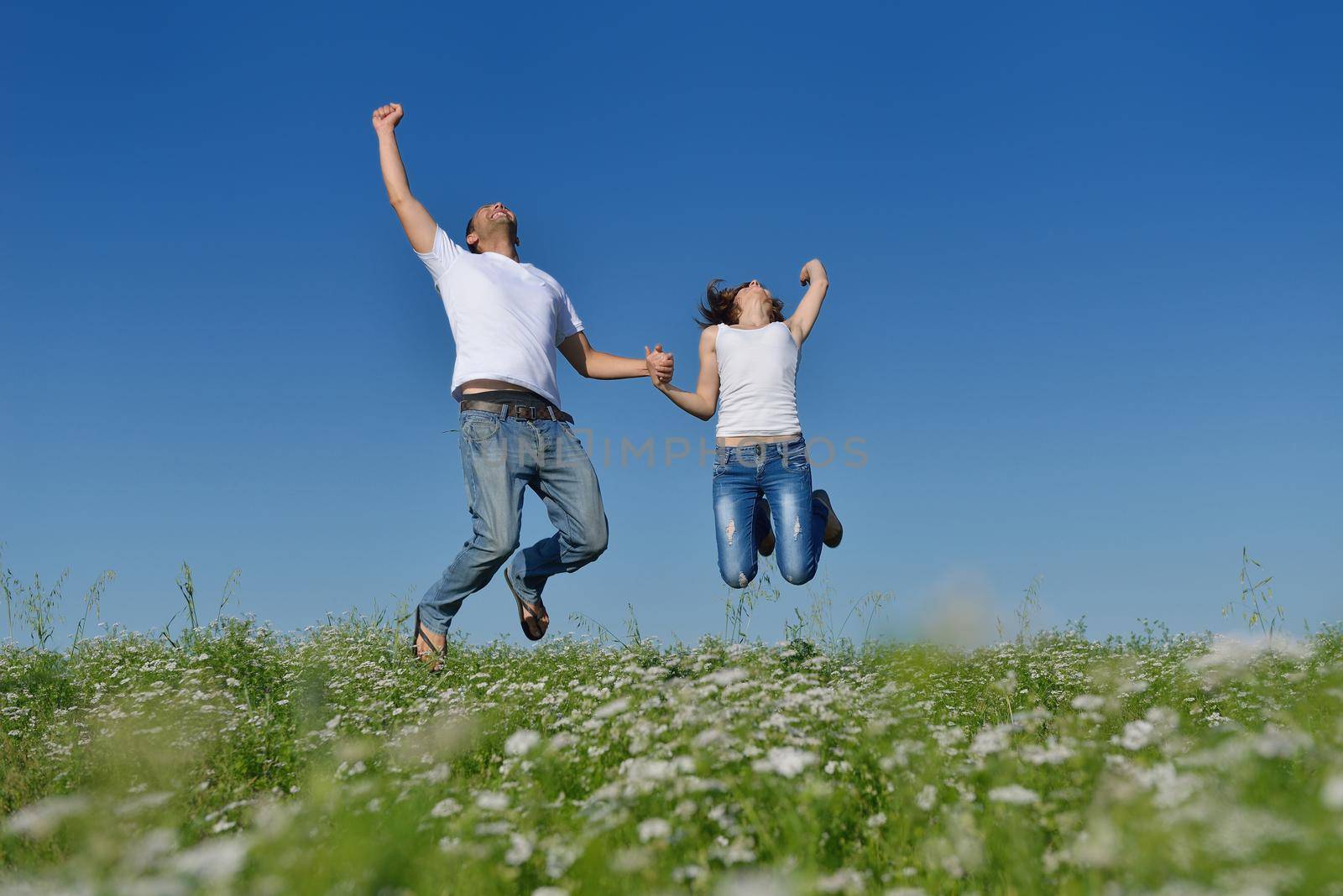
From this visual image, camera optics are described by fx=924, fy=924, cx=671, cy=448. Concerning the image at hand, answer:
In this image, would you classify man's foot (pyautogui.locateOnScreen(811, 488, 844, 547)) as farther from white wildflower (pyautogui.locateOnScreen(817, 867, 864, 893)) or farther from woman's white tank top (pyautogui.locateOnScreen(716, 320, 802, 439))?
white wildflower (pyautogui.locateOnScreen(817, 867, 864, 893))

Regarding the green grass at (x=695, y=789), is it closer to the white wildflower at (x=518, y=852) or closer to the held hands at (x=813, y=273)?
the white wildflower at (x=518, y=852)

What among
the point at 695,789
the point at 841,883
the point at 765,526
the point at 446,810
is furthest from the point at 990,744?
the point at 765,526

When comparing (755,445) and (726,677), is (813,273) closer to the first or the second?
(755,445)

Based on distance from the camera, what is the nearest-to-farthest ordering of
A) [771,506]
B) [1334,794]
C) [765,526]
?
[1334,794] → [771,506] → [765,526]

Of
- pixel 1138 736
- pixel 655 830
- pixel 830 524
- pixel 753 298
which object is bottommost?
pixel 655 830

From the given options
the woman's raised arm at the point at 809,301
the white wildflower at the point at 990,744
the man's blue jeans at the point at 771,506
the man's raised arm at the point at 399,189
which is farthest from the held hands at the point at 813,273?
the white wildflower at the point at 990,744

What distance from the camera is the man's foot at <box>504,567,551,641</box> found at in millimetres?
Answer: 7453

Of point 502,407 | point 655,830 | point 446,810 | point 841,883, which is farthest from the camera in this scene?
point 502,407

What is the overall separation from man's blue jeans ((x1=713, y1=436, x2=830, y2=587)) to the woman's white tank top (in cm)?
16

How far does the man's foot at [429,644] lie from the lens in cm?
731

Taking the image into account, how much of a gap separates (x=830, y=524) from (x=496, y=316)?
11.3 ft

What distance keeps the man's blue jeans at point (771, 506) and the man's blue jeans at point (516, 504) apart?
1157mm

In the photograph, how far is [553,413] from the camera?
6.80m

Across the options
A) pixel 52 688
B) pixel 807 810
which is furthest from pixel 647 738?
pixel 52 688
